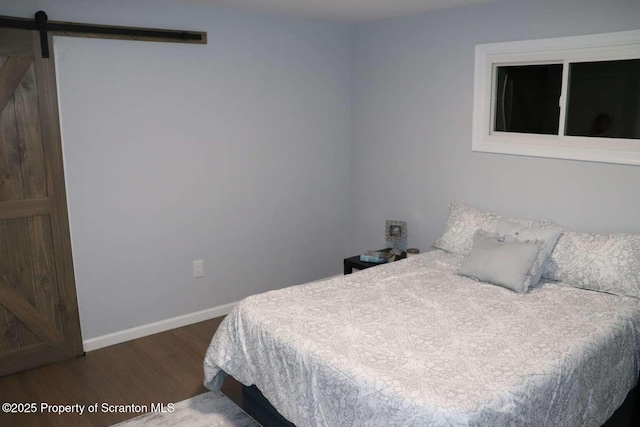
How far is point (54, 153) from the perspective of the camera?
126 inches

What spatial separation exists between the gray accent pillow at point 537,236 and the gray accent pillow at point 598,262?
6 cm

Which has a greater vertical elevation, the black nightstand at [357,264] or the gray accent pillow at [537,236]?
the gray accent pillow at [537,236]

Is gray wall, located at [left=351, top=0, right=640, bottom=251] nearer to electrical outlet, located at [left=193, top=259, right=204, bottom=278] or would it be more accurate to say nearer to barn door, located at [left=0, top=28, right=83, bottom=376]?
electrical outlet, located at [left=193, top=259, right=204, bottom=278]

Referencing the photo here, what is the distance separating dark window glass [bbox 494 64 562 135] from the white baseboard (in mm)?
2392

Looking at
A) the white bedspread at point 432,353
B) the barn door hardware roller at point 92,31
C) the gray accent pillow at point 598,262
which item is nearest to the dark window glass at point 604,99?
the gray accent pillow at point 598,262

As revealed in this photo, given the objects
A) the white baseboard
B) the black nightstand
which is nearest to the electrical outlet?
the white baseboard

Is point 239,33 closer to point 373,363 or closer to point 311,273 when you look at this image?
point 311,273

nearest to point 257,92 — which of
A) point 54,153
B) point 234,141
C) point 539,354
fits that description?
point 234,141

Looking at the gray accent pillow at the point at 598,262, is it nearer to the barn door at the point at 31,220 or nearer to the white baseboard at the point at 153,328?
the white baseboard at the point at 153,328

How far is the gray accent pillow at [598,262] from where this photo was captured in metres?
2.79

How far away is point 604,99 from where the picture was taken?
3119mm

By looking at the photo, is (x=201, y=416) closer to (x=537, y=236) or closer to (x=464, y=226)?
(x=464, y=226)

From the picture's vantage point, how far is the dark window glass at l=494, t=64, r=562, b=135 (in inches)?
132

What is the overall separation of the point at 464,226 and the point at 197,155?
6.12 feet
